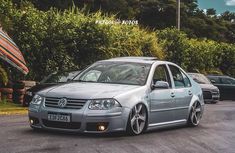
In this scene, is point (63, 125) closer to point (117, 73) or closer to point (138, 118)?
point (138, 118)

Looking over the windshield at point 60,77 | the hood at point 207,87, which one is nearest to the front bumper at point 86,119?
the windshield at point 60,77

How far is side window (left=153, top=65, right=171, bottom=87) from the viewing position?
1269 centimetres

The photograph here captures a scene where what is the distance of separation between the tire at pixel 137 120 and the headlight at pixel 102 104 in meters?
0.48

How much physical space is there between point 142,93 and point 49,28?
1397 centimetres

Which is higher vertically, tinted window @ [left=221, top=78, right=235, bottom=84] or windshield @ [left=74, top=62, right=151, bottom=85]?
windshield @ [left=74, top=62, right=151, bottom=85]

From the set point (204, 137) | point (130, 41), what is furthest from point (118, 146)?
point (130, 41)

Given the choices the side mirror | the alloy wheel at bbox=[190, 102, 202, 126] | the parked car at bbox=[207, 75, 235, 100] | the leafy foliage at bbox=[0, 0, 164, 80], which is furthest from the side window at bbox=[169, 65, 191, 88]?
the parked car at bbox=[207, 75, 235, 100]

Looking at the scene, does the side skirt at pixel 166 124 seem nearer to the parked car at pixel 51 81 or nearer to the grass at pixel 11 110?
the grass at pixel 11 110

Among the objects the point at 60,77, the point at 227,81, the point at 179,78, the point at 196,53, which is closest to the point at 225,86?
the point at 227,81

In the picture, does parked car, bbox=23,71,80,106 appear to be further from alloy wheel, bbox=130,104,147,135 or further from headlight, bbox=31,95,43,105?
headlight, bbox=31,95,43,105

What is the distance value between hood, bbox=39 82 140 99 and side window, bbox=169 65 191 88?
2129 mm

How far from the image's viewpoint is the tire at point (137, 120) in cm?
1120

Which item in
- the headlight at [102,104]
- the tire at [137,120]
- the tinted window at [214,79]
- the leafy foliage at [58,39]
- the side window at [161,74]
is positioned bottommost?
the tinted window at [214,79]

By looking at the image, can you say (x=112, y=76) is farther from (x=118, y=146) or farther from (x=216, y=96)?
(x=216, y=96)
